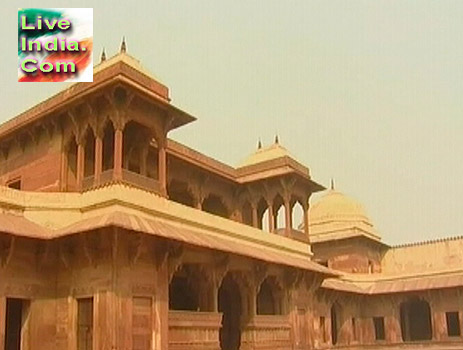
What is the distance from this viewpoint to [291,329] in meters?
22.3

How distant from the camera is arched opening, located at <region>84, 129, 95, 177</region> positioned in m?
17.7

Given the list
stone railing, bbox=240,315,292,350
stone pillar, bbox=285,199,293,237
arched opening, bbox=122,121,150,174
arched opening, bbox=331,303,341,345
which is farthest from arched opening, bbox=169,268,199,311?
arched opening, bbox=331,303,341,345

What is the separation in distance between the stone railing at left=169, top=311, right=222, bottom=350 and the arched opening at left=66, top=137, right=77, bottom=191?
5069 mm

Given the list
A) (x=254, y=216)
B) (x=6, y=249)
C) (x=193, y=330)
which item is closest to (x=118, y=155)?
(x=6, y=249)

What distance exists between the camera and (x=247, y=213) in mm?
26359

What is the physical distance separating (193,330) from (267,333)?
4761 mm

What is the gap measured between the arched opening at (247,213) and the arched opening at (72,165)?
9.77 meters

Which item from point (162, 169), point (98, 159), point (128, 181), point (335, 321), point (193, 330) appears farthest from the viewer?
point (335, 321)

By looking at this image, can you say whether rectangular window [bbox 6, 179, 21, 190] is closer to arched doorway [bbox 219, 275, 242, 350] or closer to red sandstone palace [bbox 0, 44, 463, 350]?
red sandstone palace [bbox 0, 44, 463, 350]

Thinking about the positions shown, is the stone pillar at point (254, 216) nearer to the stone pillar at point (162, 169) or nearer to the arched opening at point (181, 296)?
the arched opening at point (181, 296)

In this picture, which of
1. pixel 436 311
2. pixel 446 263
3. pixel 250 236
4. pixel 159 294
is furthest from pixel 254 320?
pixel 446 263

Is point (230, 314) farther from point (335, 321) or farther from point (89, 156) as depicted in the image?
point (335, 321)

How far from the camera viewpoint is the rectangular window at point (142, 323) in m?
14.5

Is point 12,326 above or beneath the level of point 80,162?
beneath
